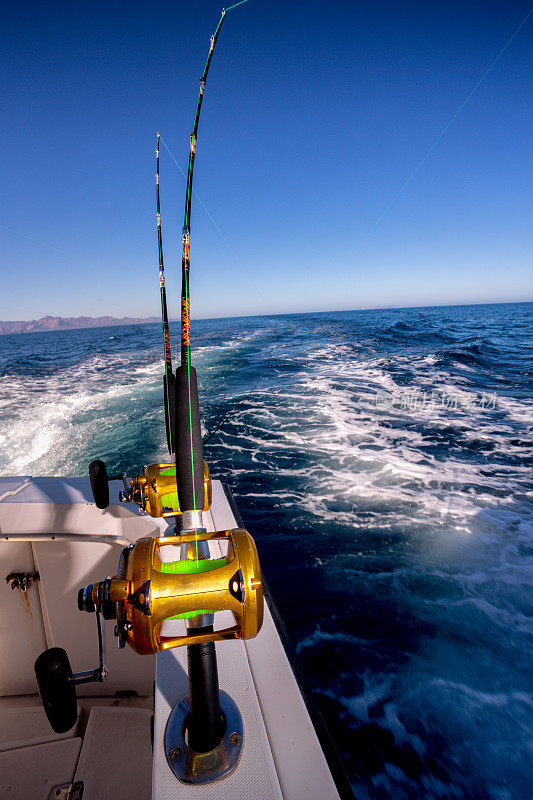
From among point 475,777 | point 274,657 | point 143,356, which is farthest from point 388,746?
point 143,356

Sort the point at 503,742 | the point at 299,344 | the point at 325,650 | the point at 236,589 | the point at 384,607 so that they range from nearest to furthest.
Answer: the point at 236,589 < the point at 503,742 < the point at 325,650 < the point at 384,607 < the point at 299,344

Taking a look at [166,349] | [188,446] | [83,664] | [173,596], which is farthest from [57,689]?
[83,664]

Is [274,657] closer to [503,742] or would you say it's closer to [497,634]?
[503,742]

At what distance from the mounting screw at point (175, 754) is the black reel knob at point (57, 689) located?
0.35 meters

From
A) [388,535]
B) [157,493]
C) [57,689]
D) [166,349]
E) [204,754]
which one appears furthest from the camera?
[388,535]

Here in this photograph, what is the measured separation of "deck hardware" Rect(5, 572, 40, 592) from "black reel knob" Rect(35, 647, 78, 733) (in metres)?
1.32

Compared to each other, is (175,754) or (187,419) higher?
(187,419)

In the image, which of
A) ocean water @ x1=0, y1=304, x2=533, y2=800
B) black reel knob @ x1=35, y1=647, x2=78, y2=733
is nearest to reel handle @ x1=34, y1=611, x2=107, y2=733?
black reel knob @ x1=35, y1=647, x2=78, y2=733

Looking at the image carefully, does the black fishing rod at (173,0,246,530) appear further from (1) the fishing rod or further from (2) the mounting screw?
(2) the mounting screw

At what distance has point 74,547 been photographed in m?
1.74

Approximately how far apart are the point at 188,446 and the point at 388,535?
10.5 ft

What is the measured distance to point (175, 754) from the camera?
3.04 feet

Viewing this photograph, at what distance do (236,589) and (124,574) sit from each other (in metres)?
0.27

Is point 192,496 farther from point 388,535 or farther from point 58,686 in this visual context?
point 388,535
